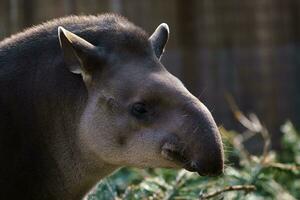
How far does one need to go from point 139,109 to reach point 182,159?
403 mm

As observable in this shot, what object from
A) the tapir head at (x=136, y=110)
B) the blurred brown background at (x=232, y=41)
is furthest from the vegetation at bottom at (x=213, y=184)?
the blurred brown background at (x=232, y=41)

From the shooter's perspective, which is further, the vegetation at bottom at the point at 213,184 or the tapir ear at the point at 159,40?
the vegetation at bottom at the point at 213,184

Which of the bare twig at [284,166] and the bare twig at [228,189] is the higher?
the bare twig at [228,189]

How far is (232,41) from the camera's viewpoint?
13727 millimetres

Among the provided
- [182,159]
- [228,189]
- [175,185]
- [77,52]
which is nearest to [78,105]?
[77,52]

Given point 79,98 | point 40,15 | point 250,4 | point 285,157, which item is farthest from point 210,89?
point 79,98

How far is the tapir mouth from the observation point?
494 centimetres

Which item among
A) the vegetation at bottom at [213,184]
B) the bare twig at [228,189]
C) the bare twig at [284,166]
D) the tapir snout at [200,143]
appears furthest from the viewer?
the bare twig at [284,166]

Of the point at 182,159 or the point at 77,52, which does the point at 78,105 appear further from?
the point at 182,159

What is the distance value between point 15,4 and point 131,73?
28.8ft

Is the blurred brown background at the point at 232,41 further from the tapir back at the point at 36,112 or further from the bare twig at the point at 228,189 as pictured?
the tapir back at the point at 36,112

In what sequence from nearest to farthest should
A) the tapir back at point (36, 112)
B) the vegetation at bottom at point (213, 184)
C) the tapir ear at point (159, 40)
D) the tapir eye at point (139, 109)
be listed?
the tapir eye at point (139, 109)
the tapir back at point (36, 112)
the tapir ear at point (159, 40)
the vegetation at bottom at point (213, 184)

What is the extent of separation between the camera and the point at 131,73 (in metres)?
5.39

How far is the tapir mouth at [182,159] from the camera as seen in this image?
4.94 m
